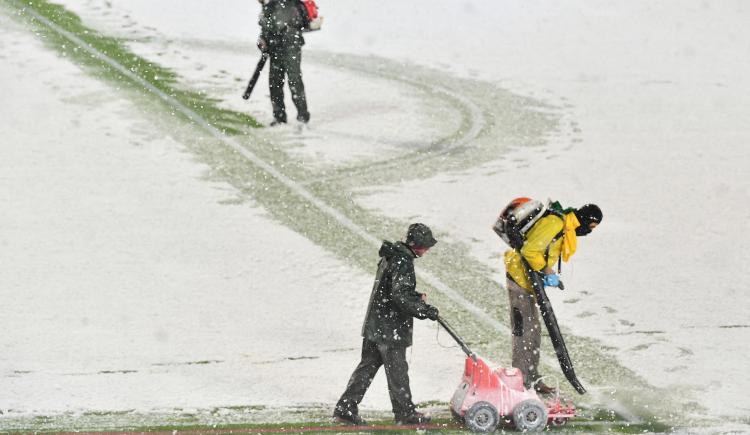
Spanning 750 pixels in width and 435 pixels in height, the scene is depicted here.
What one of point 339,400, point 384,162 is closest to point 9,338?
point 339,400

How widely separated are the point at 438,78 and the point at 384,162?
176 inches

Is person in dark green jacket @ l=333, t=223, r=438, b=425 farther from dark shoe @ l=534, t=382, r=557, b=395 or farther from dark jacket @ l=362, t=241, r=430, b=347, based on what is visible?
dark shoe @ l=534, t=382, r=557, b=395

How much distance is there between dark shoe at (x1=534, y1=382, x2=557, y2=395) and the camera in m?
10.8

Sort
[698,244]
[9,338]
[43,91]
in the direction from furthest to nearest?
[43,91], [698,244], [9,338]

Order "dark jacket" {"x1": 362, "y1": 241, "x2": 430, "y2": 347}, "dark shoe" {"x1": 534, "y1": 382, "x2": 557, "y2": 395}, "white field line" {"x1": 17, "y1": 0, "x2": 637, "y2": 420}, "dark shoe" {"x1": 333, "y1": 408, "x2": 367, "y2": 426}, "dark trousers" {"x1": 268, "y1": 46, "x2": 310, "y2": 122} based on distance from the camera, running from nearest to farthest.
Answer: "dark jacket" {"x1": 362, "y1": 241, "x2": 430, "y2": 347}
"dark shoe" {"x1": 333, "y1": 408, "x2": 367, "y2": 426}
"dark shoe" {"x1": 534, "y1": 382, "x2": 557, "y2": 395}
"white field line" {"x1": 17, "y1": 0, "x2": 637, "y2": 420}
"dark trousers" {"x1": 268, "y1": 46, "x2": 310, "y2": 122}

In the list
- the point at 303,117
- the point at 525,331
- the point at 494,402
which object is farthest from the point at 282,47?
the point at 494,402

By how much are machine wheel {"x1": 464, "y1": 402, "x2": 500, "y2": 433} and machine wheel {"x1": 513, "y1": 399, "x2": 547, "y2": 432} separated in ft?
0.52

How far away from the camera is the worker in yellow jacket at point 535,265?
1034 cm

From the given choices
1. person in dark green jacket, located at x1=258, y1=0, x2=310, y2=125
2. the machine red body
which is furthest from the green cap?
person in dark green jacket, located at x1=258, y1=0, x2=310, y2=125

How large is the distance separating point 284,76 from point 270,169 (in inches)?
73.9

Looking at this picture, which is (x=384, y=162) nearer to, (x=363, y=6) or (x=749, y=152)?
(x=749, y=152)

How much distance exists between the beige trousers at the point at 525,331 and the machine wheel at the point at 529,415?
0.78m

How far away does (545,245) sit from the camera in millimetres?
10328

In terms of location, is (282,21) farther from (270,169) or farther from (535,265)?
(535,265)
